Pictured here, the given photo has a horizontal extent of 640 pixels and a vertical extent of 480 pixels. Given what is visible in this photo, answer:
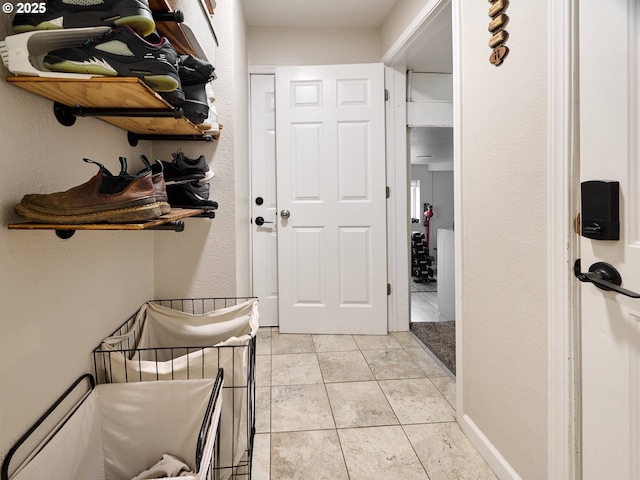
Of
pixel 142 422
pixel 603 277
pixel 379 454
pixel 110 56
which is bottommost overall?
pixel 379 454

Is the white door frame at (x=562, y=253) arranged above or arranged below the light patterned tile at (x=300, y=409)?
above

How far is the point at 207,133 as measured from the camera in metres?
1.57

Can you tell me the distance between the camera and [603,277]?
93cm

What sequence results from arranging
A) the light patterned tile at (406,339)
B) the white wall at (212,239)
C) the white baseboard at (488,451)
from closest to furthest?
the white baseboard at (488,451), the white wall at (212,239), the light patterned tile at (406,339)

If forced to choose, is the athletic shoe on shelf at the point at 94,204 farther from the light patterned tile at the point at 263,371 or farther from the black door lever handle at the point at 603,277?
the light patterned tile at the point at 263,371

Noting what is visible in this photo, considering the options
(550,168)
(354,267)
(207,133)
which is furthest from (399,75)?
(550,168)

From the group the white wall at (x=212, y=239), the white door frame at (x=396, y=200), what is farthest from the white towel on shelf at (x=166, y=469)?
the white door frame at (x=396, y=200)

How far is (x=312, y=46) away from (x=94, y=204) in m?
2.59

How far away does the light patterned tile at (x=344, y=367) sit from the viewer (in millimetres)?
2166

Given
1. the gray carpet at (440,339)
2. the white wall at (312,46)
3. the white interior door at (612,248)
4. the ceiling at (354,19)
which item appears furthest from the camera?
the white wall at (312,46)

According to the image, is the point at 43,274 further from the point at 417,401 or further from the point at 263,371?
the point at 417,401

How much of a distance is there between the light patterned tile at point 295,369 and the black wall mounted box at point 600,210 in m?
1.62

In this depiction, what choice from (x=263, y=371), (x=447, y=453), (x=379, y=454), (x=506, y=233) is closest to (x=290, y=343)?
(x=263, y=371)

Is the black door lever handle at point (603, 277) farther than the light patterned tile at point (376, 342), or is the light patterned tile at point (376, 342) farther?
the light patterned tile at point (376, 342)
